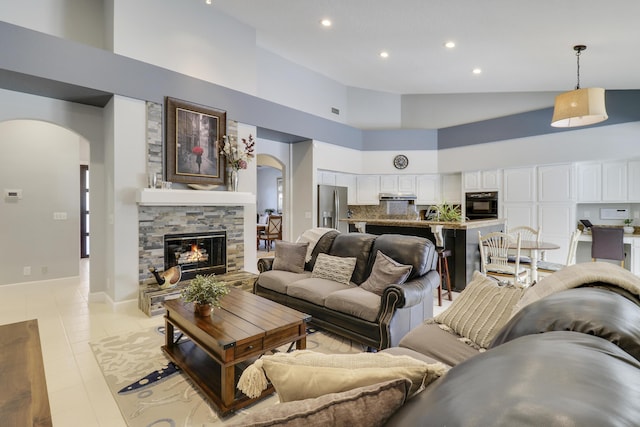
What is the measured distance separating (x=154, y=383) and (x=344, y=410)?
7.57 ft

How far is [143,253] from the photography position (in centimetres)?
417

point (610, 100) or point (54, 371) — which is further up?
point (610, 100)

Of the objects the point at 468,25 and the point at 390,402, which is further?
the point at 468,25

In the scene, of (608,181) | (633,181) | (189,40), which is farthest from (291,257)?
(633,181)

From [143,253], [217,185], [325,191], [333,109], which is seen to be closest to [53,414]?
[143,253]

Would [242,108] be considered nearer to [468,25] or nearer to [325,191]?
[325,191]

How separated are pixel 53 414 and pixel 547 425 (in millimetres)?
2799

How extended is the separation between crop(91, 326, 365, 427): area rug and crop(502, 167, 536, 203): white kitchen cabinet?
539 centimetres

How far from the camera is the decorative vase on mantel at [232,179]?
4902 mm

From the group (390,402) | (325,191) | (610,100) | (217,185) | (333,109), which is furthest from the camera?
(333,109)

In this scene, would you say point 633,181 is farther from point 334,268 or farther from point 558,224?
point 334,268

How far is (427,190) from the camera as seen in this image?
773 centimetres

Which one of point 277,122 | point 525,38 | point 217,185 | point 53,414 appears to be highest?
point 525,38

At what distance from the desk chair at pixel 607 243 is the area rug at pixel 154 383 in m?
5.05
